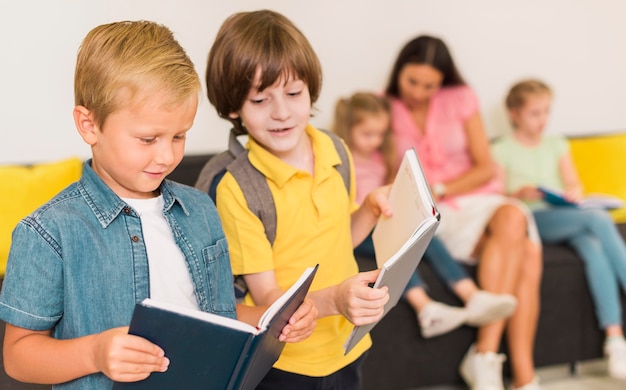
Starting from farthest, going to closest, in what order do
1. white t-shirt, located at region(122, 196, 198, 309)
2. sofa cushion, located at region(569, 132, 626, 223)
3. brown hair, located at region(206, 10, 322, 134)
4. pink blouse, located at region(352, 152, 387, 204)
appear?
sofa cushion, located at region(569, 132, 626, 223) < pink blouse, located at region(352, 152, 387, 204) < brown hair, located at region(206, 10, 322, 134) < white t-shirt, located at region(122, 196, 198, 309)

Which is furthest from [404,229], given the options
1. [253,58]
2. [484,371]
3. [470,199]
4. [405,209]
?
[470,199]

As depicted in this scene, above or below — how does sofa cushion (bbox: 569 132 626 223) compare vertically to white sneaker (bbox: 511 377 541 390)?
above

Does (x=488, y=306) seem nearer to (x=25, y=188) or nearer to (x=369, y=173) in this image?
(x=369, y=173)

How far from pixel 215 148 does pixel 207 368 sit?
72.5 inches

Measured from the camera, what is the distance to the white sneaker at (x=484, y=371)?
7.96 ft

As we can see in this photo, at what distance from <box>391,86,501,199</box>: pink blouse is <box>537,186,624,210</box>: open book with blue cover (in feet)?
0.66

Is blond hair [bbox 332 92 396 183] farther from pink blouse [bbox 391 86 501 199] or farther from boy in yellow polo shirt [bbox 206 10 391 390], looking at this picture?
boy in yellow polo shirt [bbox 206 10 391 390]

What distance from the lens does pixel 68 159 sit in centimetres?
240

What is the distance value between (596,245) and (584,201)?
0.26m

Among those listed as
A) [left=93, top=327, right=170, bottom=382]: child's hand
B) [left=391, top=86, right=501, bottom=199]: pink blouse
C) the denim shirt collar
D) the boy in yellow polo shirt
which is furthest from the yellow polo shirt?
[left=391, top=86, right=501, bottom=199]: pink blouse

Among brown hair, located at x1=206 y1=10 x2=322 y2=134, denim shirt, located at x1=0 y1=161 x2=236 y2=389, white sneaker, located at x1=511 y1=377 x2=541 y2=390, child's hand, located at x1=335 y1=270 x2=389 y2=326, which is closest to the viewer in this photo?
denim shirt, located at x1=0 y1=161 x2=236 y2=389

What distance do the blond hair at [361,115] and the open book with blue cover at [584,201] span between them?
588 millimetres

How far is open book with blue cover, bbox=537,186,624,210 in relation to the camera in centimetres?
284

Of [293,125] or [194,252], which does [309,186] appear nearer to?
[293,125]
